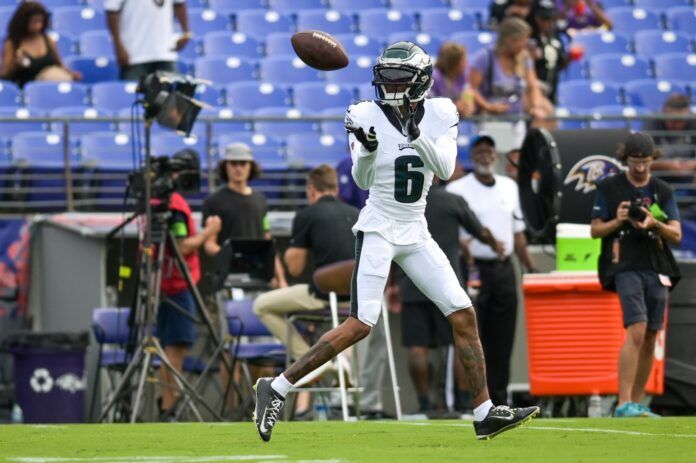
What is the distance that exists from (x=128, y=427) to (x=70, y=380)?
3.19 metres

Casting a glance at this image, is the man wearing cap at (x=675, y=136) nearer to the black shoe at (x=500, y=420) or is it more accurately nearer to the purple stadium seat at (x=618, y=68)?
the purple stadium seat at (x=618, y=68)

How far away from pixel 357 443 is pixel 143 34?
7.27 metres

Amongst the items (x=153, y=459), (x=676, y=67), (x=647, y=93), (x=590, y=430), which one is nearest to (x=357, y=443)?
(x=153, y=459)

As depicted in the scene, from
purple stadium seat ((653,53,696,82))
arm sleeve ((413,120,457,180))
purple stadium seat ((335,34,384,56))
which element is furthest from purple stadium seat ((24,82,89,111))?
arm sleeve ((413,120,457,180))

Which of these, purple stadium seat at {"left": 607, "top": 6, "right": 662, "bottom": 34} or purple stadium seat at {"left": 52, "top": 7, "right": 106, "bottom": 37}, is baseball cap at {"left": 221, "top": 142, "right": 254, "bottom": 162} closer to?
purple stadium seat at {"left": 52, "top": 7, "right": 106, "bottom": 37}

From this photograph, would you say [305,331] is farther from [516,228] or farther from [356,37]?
[356,37]

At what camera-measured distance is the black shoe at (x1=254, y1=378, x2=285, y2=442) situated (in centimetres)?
709

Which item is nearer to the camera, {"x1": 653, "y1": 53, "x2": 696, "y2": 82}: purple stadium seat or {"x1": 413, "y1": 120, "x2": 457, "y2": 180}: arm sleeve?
{"x1": 413, "y1": 120, "x2": 457, "y2": 180}: arm sleeve

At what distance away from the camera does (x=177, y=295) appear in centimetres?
1140

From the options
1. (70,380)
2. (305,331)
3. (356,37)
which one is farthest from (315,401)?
(356,37)

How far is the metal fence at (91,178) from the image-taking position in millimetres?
12656

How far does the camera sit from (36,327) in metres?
12.6

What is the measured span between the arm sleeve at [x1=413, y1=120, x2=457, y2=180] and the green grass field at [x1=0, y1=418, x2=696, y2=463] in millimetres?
1235

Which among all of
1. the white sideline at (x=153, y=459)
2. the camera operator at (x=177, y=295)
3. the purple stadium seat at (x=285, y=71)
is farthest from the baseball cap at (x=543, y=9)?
the white sideline at (x=153, y=459)
